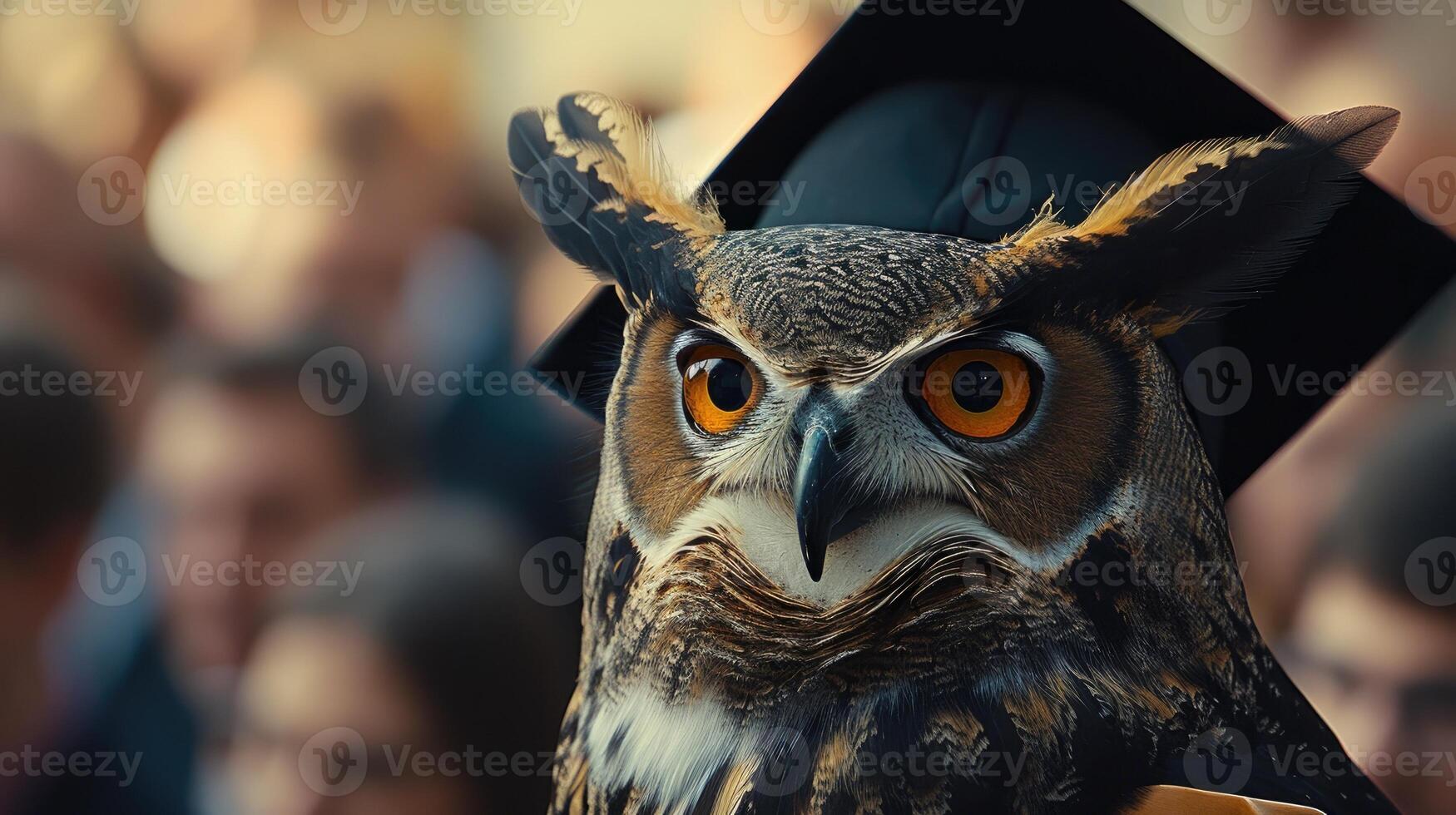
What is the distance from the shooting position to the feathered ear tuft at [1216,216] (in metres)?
0.85

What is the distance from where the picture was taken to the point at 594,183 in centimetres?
102

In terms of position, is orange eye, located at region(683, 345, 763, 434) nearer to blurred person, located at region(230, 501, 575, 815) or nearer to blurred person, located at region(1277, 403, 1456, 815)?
blurred person, located at region(230, 501, 575, 815)

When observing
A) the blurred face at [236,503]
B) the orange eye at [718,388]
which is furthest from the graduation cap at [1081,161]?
the blurred face at [236,503]

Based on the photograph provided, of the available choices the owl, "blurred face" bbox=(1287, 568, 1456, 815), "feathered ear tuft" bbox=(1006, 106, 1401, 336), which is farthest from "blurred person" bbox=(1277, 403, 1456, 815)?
"feathered ear tuft" bbox=(1006, 106, 1401, 336)

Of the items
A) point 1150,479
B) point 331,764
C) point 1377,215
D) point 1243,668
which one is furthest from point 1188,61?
point 331,764

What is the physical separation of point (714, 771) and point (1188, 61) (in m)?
0.84

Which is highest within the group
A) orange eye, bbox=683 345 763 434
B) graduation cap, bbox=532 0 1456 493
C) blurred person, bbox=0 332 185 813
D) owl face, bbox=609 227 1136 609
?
graduation cap, bbox=532 0 1456 493

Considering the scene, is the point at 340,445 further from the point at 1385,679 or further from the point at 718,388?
the point at 1385,679

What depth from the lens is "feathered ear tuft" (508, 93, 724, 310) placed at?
94cm

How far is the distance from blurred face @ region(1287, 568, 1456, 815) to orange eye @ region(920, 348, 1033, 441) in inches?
37.3

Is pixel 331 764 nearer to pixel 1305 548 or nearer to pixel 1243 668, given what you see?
pixel 1243 668

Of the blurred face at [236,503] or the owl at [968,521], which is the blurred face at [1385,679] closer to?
the owl at [968,521]

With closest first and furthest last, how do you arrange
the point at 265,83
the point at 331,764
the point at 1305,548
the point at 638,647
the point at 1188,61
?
the point at 638,647
the point at 1188,61
the point at 1305,548
the point at 331,764
the point at 265,83

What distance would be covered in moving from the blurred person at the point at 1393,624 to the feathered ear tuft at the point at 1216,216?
0.81m
